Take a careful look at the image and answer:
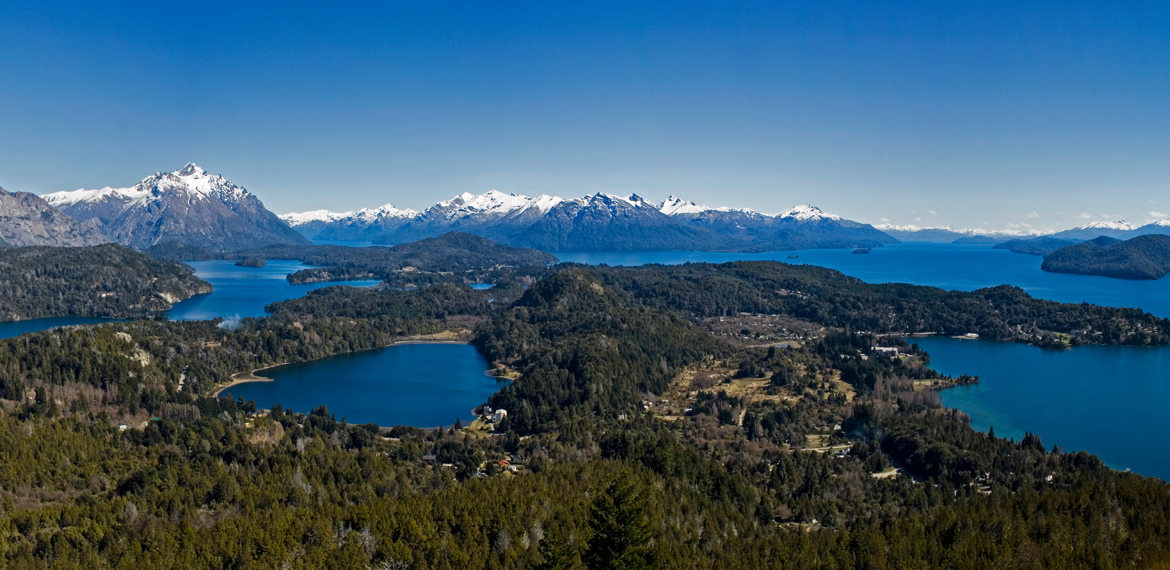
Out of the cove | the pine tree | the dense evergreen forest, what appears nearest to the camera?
the pine tree

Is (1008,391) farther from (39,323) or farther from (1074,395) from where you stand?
(39,323)

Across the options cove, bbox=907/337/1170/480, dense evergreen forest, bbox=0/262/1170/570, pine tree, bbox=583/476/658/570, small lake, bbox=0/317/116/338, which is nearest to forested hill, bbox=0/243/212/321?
small lake, bbox=0/317/116/338

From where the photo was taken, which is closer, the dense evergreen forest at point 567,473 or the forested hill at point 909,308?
the dense evergreen forest at point 567,473

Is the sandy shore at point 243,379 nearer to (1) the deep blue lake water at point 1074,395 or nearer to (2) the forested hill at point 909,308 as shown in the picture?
(1) the deep blue lake water at point 1074,395

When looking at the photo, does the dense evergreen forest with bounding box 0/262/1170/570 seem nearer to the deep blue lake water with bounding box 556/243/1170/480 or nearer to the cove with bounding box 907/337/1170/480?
the cove with bounding box 907/337/1170/480

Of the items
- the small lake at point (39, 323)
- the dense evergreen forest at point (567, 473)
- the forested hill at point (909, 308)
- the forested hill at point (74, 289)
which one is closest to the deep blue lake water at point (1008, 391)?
the small lake at point (39, 323)
